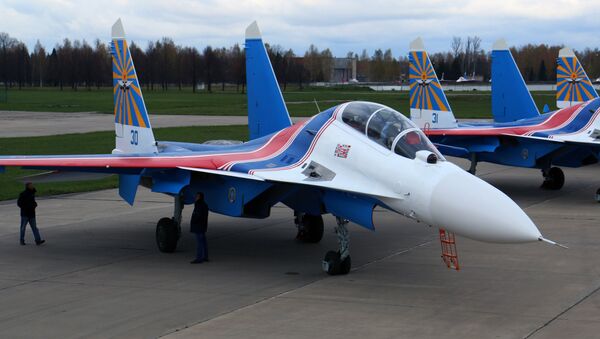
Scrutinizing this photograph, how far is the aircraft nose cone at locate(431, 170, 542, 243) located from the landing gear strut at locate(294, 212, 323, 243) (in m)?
4.45

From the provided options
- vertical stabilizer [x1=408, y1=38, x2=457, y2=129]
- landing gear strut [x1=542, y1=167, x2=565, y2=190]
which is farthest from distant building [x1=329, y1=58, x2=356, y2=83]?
landing gear strut [x1=542, y1=167, x2=565, y2=190]

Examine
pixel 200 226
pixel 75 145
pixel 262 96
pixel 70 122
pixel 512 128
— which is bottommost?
pixel 70 122

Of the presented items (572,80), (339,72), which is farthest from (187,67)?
(572,80)

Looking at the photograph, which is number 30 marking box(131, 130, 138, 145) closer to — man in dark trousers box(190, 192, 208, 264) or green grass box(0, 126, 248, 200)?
man in dark trousers box(190, 192, 208, 264)

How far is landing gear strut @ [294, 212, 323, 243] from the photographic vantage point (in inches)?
598

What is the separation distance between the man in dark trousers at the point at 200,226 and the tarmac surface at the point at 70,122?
2863 cm

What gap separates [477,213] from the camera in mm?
10438

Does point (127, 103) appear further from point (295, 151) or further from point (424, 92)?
point (424, 92)

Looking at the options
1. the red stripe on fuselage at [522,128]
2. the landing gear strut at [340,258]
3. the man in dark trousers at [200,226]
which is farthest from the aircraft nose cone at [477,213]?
the red stripe on fuselage at [522,128]

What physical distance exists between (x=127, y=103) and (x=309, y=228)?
4.52 metres

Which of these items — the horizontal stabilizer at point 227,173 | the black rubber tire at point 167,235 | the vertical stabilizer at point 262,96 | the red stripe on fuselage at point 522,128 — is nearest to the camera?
the horizontal stabilizer at point 227,173

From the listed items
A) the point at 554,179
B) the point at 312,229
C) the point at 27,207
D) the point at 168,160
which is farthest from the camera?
the point at 554,179

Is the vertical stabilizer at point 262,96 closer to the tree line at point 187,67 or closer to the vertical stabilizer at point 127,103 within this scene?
the vertical stabilizer at point 127,103

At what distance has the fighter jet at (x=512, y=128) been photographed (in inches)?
831
